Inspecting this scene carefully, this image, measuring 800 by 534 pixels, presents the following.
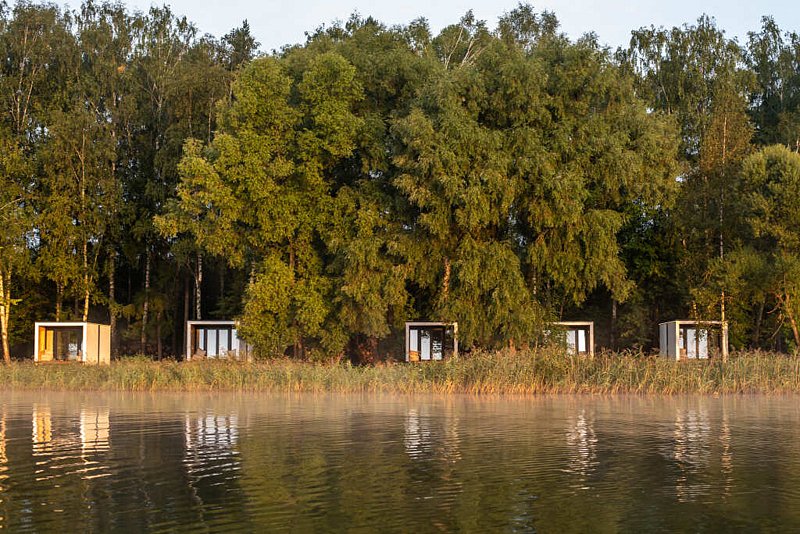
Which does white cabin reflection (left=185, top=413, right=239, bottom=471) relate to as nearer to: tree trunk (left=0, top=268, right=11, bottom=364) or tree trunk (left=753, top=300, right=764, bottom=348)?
tree trunk (left=0, top=268, right=11, bottom=364)

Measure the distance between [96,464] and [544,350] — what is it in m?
17.8

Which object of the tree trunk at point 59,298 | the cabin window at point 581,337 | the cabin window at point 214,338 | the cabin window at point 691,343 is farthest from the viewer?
the cabin window at point 581,337

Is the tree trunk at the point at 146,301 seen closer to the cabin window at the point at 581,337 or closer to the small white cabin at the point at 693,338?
the cabin window at the point at 581,337

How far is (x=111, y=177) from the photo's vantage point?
163 ft

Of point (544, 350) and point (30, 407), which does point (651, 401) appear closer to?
point (544, 350)

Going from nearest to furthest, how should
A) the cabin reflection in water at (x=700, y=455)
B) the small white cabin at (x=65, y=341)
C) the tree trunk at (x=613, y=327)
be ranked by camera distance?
1. the cabin reflection in water at (x=700, y=455)
2. the small white cabin at (x=65, y=341)
3. the tree trunk at (x=613, y=327)

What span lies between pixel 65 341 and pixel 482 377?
26848 millimetres

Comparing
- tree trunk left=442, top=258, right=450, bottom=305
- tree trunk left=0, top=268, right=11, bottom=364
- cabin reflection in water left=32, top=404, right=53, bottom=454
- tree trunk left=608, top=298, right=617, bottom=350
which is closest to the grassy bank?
cabin reflection in water left=32, top=404, right=53, bottom=454

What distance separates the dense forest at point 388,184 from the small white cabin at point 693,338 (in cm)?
64

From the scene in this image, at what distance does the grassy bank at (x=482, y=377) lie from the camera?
2711 cm

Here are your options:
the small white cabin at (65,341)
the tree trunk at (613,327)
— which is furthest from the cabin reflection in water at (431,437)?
the tree trunk at (613,327)

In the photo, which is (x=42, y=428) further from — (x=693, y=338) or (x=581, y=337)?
(x=581, y=337)

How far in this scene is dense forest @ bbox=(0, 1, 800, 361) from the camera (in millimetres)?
41625

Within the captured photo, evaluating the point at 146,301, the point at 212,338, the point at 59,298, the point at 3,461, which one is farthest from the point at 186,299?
the point at 3,461
